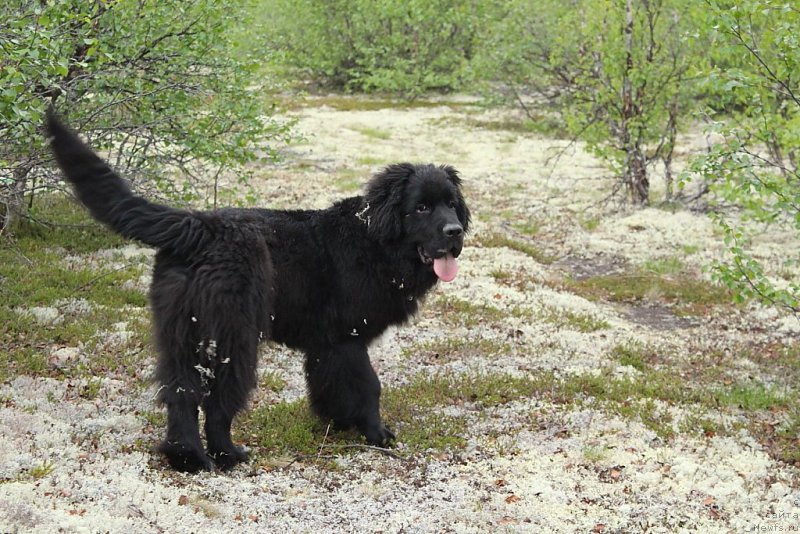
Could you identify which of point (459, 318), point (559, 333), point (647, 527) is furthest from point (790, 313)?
point (647, 527)

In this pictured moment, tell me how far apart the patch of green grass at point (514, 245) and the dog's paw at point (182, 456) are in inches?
425

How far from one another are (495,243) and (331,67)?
26.8 m

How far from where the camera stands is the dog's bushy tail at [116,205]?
5.64 m

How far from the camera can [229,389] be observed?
6168 millimetres

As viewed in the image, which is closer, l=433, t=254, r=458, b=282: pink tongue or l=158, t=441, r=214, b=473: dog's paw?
l=158, t=441, r=214, b=473: dog's paw

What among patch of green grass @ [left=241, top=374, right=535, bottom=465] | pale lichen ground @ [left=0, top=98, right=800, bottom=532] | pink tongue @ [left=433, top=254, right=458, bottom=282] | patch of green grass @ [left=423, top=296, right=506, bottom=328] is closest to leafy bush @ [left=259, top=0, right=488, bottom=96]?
patch of green grass @ [left=423, top=296, right=506, bottom=328]

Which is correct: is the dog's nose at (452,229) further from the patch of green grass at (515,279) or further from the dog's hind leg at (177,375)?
the patch of green grass at (515,279)

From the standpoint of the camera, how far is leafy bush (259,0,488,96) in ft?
126

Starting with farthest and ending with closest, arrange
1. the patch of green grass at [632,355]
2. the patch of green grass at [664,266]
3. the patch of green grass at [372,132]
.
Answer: the patch of green grass at [372,132] → the patch of green grass at [664,266] → the patch of green grass at [632,355]

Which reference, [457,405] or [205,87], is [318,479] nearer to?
[457,405]

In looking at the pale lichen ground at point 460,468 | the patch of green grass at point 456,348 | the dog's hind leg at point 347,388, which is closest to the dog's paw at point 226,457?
the pale lichen ground at point 460,468

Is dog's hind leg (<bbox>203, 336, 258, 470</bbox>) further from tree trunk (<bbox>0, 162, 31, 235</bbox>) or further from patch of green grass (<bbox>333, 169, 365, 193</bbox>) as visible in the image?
patch of green grass (<bbox>333, 169, 365, 193</bbox>)

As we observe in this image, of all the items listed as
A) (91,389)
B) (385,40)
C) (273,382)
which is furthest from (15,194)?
(385,40)

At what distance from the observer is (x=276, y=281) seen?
6785 millimetres
